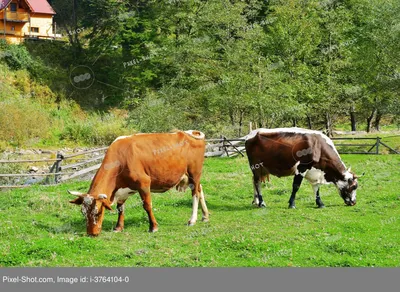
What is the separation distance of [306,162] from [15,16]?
49.5 m

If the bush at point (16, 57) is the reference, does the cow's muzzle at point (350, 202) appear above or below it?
below

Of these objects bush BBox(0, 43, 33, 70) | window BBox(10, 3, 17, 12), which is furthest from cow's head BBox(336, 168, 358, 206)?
window BBox(10, 3, 17, 12)

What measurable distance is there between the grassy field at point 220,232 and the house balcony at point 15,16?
4212 cm

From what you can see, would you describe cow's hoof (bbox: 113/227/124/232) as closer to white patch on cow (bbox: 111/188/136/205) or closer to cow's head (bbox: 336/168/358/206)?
white patch on cow (bbox: 111/188/136/205)

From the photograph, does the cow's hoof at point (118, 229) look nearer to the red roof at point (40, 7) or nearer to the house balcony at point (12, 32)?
the house balcony at point (12, 32)

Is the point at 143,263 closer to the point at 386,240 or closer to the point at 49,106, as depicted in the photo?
the point at 386,240

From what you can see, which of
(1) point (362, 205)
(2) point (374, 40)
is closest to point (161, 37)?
(2) point (374, 40)

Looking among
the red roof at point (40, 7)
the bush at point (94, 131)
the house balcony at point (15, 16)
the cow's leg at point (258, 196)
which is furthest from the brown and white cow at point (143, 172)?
the red roof at point (40, 7)

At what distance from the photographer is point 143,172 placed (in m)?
16.7

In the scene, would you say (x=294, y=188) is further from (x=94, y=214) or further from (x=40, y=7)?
(x=40, y=7)

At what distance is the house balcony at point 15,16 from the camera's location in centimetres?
6156

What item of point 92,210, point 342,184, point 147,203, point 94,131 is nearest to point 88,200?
point 92,210

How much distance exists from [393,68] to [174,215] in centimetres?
2767

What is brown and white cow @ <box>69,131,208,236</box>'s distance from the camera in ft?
50.6
